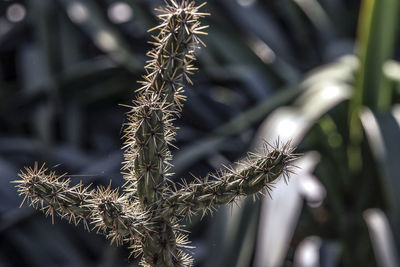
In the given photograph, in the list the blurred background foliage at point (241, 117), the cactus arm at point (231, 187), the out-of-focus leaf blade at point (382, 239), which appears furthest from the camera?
the blurred background foliage at point (241, 117)

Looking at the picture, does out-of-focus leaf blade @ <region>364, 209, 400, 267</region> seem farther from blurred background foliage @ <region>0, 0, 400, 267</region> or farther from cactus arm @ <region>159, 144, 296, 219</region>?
cactus arm @ <region>159, 144, 296, 219</region>

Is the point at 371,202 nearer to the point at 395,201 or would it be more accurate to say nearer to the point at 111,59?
the point at 395,201

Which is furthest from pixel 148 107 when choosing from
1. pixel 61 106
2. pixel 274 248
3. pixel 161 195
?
pixel 61 106

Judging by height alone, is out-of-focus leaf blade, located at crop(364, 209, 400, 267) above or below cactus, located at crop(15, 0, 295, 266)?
above

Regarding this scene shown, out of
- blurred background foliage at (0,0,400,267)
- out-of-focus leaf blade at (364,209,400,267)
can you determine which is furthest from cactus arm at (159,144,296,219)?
out-of-focus leaf blade at (364,209,400,267)

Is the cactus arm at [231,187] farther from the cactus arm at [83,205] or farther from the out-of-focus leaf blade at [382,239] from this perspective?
the out-of-focus leaf blade at [382,239]

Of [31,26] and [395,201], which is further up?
[31,26]

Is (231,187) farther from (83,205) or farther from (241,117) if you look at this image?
(241,117)

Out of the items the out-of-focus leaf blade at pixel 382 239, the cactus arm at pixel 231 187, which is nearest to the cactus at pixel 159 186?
the cactus arm at pixel 231 187

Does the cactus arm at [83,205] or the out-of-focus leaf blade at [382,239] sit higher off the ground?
the out-of-focus leaf blade at [382,239]
